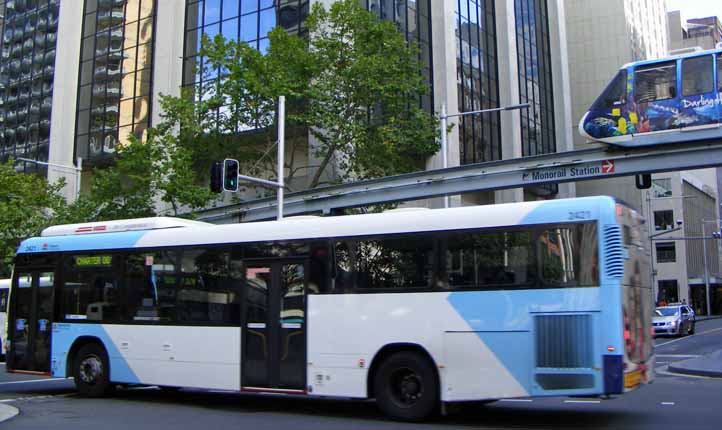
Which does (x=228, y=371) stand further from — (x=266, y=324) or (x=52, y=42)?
(x=52, y=42)

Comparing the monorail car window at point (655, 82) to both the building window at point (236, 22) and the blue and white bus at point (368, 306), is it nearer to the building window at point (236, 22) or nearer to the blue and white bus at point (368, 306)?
the blue and white bus at point (368, 306)

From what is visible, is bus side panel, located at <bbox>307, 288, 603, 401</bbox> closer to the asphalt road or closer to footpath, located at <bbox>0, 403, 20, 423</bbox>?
the asphalt road

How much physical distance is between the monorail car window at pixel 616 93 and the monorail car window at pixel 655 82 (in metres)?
0.31

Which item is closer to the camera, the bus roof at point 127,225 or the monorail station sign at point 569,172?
the bus roof at point 127,225

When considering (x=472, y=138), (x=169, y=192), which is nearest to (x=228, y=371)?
(x=169, y=192)

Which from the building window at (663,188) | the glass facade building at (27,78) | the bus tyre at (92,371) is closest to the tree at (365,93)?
the bus tyre at (92,371)

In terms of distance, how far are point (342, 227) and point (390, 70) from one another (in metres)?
18.4

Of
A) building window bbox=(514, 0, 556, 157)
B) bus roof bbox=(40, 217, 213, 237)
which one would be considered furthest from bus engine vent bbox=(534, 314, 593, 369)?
building window bbox=(514, 0, 556, 157)

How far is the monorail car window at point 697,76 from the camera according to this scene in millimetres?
19234

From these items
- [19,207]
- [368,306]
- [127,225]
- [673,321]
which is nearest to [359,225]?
[368,306]

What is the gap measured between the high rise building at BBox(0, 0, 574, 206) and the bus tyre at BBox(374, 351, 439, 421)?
26.5 metres

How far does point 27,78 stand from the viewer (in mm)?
50344

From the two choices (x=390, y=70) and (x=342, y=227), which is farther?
(x=390, y=70)

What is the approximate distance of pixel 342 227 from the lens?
12.0 m
